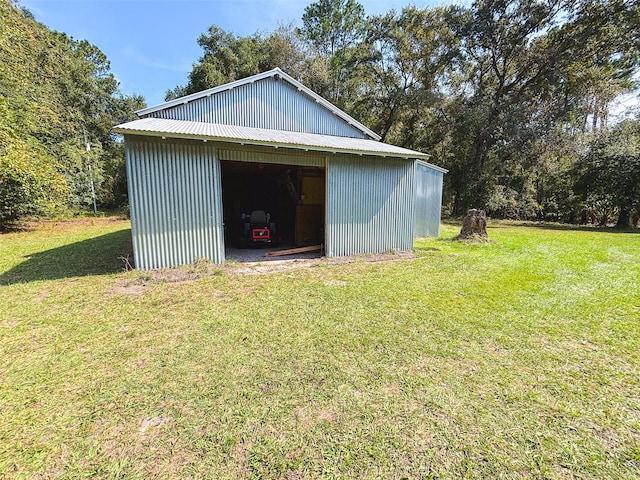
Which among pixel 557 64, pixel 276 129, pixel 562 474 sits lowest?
pixel 562 474

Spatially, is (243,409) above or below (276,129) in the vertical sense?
below

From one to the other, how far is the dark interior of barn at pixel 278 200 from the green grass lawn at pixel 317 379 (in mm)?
4295

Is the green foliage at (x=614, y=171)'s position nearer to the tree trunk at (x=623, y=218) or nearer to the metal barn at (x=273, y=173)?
the tree trunk at (x=623, y=218)

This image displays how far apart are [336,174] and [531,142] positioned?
639 inches

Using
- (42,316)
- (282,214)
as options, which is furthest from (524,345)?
(282,214)

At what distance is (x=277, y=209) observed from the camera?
1198cm

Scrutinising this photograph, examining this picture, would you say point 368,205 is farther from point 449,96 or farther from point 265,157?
point 449,96

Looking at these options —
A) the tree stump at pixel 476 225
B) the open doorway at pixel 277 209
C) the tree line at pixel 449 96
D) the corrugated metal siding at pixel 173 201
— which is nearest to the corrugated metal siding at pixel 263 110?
the open doorway at pixel 277 209

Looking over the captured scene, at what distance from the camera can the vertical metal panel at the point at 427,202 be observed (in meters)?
10.4

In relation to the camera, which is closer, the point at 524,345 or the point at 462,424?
the point at 462,424

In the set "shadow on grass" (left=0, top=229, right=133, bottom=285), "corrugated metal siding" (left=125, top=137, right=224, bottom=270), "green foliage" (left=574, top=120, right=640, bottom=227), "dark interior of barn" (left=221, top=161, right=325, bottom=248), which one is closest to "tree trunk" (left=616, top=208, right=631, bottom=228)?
"green foliage" (left=574, top=120, right=640, bottom=227)

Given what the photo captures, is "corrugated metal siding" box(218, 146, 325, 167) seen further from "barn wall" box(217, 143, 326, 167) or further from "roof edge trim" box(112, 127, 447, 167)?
"roof edge trim" box(112, 127, 447, 167)

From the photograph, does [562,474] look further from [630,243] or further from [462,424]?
[630,243]

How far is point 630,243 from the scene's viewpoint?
31.7 feet
